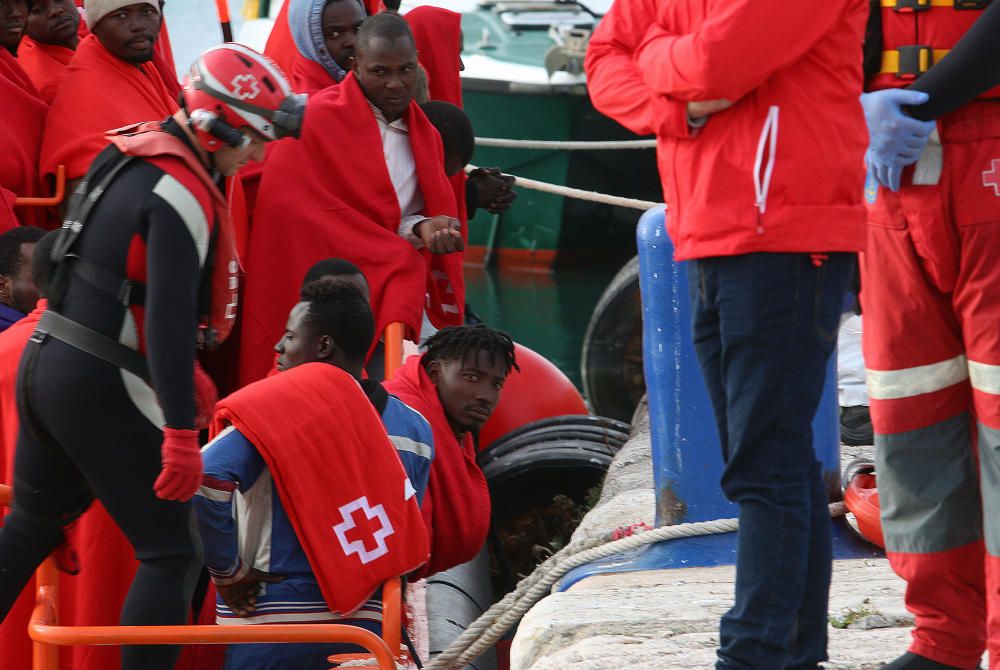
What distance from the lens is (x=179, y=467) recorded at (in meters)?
3.14

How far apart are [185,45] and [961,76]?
2046cm

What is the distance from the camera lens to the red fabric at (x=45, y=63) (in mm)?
5551

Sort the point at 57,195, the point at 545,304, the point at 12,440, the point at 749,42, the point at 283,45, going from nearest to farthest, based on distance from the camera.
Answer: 1. the point at 749,42
2. the point at 12,440
3. the point at 57,195
4. the point at 283,45
5. the point at 545,304

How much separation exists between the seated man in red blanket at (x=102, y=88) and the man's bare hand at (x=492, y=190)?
1190 millimetres

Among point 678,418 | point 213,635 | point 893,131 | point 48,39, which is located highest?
point 48,39

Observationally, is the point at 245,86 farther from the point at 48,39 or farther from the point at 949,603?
the point at 48,39

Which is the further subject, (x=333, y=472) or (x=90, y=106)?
(x=90, y=106)

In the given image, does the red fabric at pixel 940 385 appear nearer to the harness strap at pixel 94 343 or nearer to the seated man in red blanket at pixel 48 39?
the harness strap at pixel 94 343

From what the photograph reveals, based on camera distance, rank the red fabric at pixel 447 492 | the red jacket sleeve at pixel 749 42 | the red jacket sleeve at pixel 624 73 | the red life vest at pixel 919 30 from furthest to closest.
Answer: the red fabric at pixel 447 492 → the red life vest at pixel 919 30 → the red jacket sleeve at pixel 624 73 → the red jacket sleeve at pixel 749 42

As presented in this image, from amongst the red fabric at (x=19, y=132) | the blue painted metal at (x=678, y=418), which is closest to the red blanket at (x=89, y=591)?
the blue painted metal at (x=678, y=418)

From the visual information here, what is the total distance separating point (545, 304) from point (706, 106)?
11755mm

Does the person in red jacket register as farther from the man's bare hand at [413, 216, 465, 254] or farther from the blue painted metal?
the man's bare hand at [413, 216, 465, 254]

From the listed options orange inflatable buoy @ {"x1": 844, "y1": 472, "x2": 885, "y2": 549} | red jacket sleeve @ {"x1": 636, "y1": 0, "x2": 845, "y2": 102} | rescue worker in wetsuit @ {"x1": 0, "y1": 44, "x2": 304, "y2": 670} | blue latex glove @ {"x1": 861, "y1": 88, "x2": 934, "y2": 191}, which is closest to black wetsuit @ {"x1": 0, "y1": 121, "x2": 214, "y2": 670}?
rescue worker in wetsuit @ {"x1": 0, "y1": 44, "x2": 304, "y2": 670}

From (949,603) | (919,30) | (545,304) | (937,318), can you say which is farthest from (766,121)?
(545,304)
